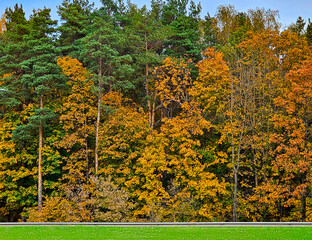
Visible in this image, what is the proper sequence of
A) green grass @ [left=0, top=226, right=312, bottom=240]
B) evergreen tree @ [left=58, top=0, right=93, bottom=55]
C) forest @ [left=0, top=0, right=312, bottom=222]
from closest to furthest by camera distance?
green grass @ [left=0, top=226, right=312, bottom=240]
forest @ [left=0, top=0, right=312, bottom=222]
evergreen tree @ [left=58, top=0, right=93, bottom=55]

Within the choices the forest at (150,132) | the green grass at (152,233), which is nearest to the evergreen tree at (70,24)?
the forest at (150,132)

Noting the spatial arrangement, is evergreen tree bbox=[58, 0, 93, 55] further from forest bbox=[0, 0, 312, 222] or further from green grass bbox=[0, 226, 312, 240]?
green grass bbox=[0, 226, 312, 240]

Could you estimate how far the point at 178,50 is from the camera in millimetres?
38500

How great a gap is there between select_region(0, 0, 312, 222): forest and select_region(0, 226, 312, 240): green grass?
26.9 feet

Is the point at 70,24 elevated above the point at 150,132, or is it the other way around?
the point at 70,24

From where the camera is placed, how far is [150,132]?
32219 mm

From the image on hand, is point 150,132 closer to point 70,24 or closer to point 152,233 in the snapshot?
point 152,233

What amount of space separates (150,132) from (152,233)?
52.7 feet

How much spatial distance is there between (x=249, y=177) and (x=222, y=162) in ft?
11.3

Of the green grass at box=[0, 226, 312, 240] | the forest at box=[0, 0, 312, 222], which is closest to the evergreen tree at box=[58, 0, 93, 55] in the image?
the forest at box=[0, 0, 312, 222]

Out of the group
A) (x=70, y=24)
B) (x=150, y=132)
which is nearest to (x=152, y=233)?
(x=150, y=132)

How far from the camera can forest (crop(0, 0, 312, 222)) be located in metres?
27.0

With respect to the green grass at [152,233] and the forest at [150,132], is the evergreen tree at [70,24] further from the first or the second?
the green grass at [152,233]

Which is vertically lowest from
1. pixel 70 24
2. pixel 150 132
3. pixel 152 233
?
pixel 152 233
